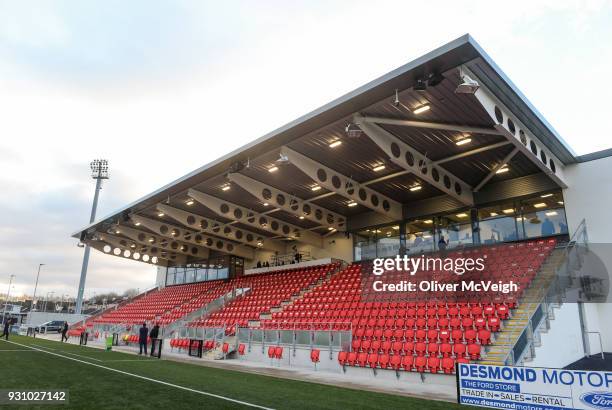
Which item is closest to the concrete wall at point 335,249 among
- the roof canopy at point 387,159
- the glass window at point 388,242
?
the roof canopy at point 387,159

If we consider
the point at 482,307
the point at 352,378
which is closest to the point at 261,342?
the point at 352,378

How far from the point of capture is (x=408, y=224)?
21.1 metres

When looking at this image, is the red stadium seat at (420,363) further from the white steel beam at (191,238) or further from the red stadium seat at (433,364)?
the white steel beam at (191,238)

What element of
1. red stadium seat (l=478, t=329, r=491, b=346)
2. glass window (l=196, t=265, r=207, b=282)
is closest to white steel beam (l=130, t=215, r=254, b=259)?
glass window (l=196, t=265, r=207, b=282)

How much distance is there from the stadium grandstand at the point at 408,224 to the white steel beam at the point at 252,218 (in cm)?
8

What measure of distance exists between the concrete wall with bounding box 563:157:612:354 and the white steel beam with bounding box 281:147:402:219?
24.5 ft

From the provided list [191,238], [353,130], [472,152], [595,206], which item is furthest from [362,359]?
[191,238]

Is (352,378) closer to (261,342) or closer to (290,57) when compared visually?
(261,342)

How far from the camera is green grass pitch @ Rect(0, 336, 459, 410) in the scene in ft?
23.4

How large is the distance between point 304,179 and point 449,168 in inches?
241

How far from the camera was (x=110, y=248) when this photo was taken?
101 feet

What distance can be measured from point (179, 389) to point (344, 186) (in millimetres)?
11097

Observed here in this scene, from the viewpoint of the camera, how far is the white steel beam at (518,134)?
1086 centimetres

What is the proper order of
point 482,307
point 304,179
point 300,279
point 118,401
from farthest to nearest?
point 300,279 → point 304,179 → point 482,307 → point 118,401
